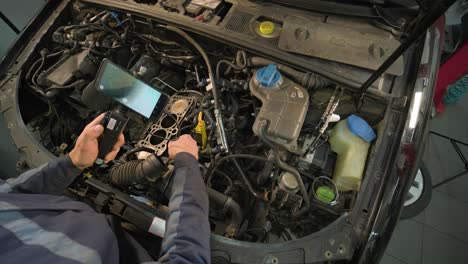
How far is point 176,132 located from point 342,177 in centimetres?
77

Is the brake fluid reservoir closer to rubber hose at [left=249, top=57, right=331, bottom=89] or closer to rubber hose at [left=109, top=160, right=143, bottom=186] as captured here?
rubber hose at [left=249, top=57, right=331, bottom=89]

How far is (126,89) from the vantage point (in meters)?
1.27

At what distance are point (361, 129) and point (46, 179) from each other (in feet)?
4.28

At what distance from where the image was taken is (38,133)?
1625 millimetres

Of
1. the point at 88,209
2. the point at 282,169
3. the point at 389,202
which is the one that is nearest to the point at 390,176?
the point at 389,202

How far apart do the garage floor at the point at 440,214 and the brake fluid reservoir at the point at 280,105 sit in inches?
50.1

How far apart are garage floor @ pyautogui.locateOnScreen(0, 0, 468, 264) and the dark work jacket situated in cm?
136

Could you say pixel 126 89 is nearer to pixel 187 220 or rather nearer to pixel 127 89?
pixel 127 89

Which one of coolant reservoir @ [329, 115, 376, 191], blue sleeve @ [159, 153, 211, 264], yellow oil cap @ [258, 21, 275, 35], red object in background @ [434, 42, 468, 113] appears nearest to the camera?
blue sleeve @ [159, 153, 211, 264]

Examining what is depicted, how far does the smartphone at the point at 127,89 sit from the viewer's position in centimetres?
125

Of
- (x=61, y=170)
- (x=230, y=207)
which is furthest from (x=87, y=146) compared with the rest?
(x=230, y=207)

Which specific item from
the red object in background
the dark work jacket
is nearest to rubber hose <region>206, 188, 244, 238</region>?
the dark work jacket

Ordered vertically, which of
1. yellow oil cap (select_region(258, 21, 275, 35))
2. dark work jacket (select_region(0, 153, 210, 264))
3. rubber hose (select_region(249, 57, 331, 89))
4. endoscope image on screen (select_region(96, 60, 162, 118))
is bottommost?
dark work jacket (select_region(0, 153, 210, 264))

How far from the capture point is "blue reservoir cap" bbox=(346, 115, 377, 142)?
1.26m
